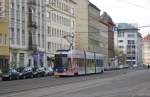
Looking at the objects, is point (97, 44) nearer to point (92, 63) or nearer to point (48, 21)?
point (48, 21)

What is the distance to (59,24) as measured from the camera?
107 m

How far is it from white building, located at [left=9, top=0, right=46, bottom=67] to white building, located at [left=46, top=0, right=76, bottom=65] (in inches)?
164

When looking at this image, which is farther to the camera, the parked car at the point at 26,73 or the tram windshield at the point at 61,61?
the parked car at the point at 26,73

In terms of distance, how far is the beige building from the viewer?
131000 mm

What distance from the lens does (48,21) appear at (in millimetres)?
97750

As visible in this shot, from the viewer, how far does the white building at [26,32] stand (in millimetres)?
79556

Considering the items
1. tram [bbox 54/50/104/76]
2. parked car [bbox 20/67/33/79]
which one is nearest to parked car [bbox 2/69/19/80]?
parked car [bbox 20/67/33/79]

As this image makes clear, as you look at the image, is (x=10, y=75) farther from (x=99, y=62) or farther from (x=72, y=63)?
(x=99, y=62)

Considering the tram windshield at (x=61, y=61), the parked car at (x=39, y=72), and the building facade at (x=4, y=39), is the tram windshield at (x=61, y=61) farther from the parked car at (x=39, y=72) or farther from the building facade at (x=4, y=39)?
the building facade at (x=4, y=39)

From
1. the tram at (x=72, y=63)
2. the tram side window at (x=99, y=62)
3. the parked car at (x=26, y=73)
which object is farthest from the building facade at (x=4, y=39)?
the tram side window at (x=99, y=62)

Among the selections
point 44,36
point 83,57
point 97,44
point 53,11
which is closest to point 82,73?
point 83,57

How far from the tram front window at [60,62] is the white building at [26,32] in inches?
650

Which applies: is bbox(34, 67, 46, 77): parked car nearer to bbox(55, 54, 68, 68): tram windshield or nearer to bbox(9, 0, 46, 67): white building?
bbox(55, 54, 68, 68): tram windshield

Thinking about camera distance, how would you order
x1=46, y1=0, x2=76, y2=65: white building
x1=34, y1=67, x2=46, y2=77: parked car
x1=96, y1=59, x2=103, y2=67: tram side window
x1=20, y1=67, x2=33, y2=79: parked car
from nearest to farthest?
x1=20, y1=67, x2=33, y2=79: parked car → x1=34, y1=67, x2=46, y2=77: parked car → x1=96, y1=59, x2=103, y2=67: tram side window → x1=46, y1=0, x2=76, y2=65: white building
